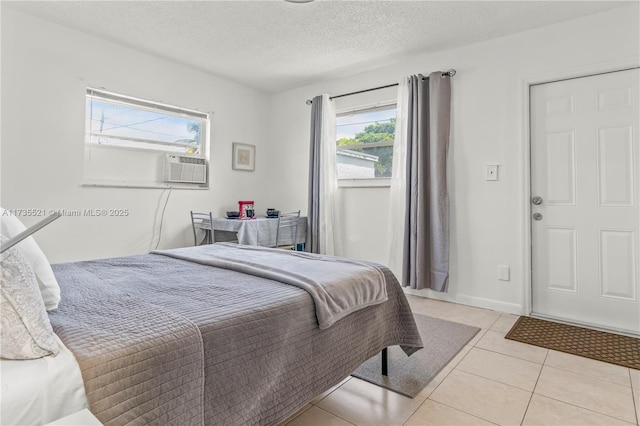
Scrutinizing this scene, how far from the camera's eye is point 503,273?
3145mm

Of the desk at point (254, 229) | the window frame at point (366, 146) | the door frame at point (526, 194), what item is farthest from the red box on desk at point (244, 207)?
the door frame at point (526, 194)

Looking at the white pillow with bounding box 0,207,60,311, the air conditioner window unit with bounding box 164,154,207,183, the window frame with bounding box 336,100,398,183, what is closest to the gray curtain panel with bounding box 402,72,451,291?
the window frame with bounding box 336,100,398,183

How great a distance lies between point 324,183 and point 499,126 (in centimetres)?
192

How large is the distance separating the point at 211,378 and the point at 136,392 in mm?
216

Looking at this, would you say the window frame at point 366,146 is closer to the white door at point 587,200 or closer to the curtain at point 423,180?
the curtain at point 423,180

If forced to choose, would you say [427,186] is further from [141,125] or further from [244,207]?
[141,125]

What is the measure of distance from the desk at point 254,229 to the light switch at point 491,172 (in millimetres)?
2186

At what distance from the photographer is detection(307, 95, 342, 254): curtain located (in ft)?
13.8

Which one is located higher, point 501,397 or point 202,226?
point 202,226

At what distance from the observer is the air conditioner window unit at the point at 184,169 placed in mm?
3828

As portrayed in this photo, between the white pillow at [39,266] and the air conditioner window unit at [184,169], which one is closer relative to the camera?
the white pillow at [39,266]

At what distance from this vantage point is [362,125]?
4145 millimetres

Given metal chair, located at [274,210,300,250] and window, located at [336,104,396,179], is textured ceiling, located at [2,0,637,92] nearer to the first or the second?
window, located at [336,104,396,179]

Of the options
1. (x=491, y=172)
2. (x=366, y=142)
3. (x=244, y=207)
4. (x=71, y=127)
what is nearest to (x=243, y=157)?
(x=244, y=207)
